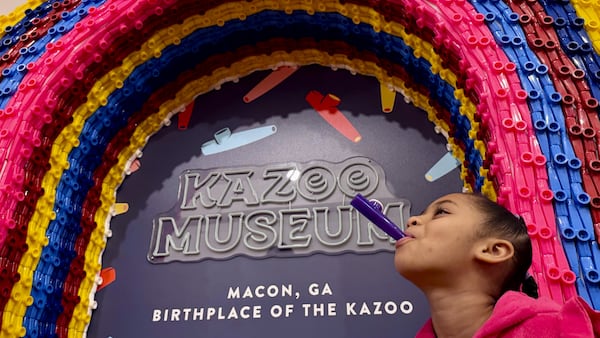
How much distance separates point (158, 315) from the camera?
1.48 metres

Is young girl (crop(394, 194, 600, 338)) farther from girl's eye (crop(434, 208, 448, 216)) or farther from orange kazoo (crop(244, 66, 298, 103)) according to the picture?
orange kazoo (crop(244, 66, 298, 103))

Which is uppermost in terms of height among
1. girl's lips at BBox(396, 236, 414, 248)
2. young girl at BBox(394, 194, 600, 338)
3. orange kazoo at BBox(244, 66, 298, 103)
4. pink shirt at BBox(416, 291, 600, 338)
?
orange kazoo at BBox(244, 66, 298, 103)

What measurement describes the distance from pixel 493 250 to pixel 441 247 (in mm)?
74

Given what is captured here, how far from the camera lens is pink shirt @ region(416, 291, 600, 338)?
71 centimetres

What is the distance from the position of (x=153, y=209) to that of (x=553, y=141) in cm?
103

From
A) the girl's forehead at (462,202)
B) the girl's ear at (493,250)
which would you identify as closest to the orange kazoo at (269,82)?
the girl's forehead at (462,202)

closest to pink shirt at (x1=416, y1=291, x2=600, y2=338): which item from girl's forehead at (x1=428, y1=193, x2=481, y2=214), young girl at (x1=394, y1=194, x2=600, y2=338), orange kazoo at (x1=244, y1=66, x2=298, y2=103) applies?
young girl at (x1=394, y1=194, x2=600, y2=338)

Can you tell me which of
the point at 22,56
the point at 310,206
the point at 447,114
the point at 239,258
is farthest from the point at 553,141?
the point at 22,56

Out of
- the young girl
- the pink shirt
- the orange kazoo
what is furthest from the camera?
the orange kazoo

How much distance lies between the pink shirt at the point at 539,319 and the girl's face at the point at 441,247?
0.31 feet

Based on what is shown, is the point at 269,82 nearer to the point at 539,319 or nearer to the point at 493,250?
the point at 493,250

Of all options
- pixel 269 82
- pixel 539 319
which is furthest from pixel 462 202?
pixel 269 82

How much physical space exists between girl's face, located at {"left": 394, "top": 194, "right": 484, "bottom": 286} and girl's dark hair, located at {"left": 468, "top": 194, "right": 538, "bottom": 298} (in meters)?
0.01

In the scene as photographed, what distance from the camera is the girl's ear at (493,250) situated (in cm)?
86
